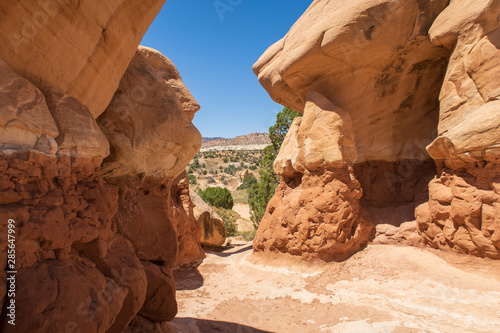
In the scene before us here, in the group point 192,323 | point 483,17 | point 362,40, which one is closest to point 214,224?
point 192,323

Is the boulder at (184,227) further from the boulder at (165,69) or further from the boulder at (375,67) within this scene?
the boulder at (375,67)

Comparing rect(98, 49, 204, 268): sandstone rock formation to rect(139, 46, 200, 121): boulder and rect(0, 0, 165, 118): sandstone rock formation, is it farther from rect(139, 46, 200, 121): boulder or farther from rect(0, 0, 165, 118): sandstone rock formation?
rect(139, 46, 200, 121): boulder

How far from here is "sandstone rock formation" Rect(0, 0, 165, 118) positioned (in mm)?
2179

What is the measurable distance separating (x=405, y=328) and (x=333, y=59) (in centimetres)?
575

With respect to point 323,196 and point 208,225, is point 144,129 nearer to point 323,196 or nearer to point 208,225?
point 323,196

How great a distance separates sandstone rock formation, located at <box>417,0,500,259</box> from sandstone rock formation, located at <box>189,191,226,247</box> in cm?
793

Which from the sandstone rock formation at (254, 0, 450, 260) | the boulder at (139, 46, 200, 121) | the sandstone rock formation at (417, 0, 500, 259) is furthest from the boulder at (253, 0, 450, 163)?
the boulder at (139, 46, 200, 121)

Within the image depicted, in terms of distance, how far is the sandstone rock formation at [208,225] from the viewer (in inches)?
449

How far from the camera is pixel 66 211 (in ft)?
7.14

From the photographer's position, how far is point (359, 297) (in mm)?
5051

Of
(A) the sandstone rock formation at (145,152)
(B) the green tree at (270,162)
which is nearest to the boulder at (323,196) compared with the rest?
(A) the sandstone rock formation at (145,152)

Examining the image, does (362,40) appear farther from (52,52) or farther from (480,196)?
(52,52)

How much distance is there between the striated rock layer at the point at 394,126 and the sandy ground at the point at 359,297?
47 centimetres

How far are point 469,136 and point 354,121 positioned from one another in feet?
9.51
